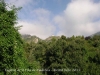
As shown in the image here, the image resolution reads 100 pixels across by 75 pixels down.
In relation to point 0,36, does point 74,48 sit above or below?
above

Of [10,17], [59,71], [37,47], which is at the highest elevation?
[37,47]

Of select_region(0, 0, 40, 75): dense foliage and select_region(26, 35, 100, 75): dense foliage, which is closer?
select_region(0, 0, 40, 75): dense foliage

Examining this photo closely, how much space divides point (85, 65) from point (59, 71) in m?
5.79

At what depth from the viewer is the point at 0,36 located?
28.2 ft

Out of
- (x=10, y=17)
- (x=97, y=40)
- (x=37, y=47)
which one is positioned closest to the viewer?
(x=10, y=17)

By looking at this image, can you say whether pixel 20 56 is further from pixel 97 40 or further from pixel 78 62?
pixel 97 40

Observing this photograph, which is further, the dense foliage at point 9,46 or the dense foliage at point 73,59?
the dense foliage at point 73,59

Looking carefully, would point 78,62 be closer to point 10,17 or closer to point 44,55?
point 44,55

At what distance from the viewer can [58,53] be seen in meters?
42.9

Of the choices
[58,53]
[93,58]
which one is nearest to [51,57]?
[58,53]

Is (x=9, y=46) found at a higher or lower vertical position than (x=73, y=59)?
lower

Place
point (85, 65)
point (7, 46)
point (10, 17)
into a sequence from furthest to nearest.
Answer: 1. point (85, 65)
2. point (10, 17)
3. point (7, 46)

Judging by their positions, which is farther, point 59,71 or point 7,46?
point 59,71

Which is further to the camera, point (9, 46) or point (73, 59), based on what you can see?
point (73, 59)
